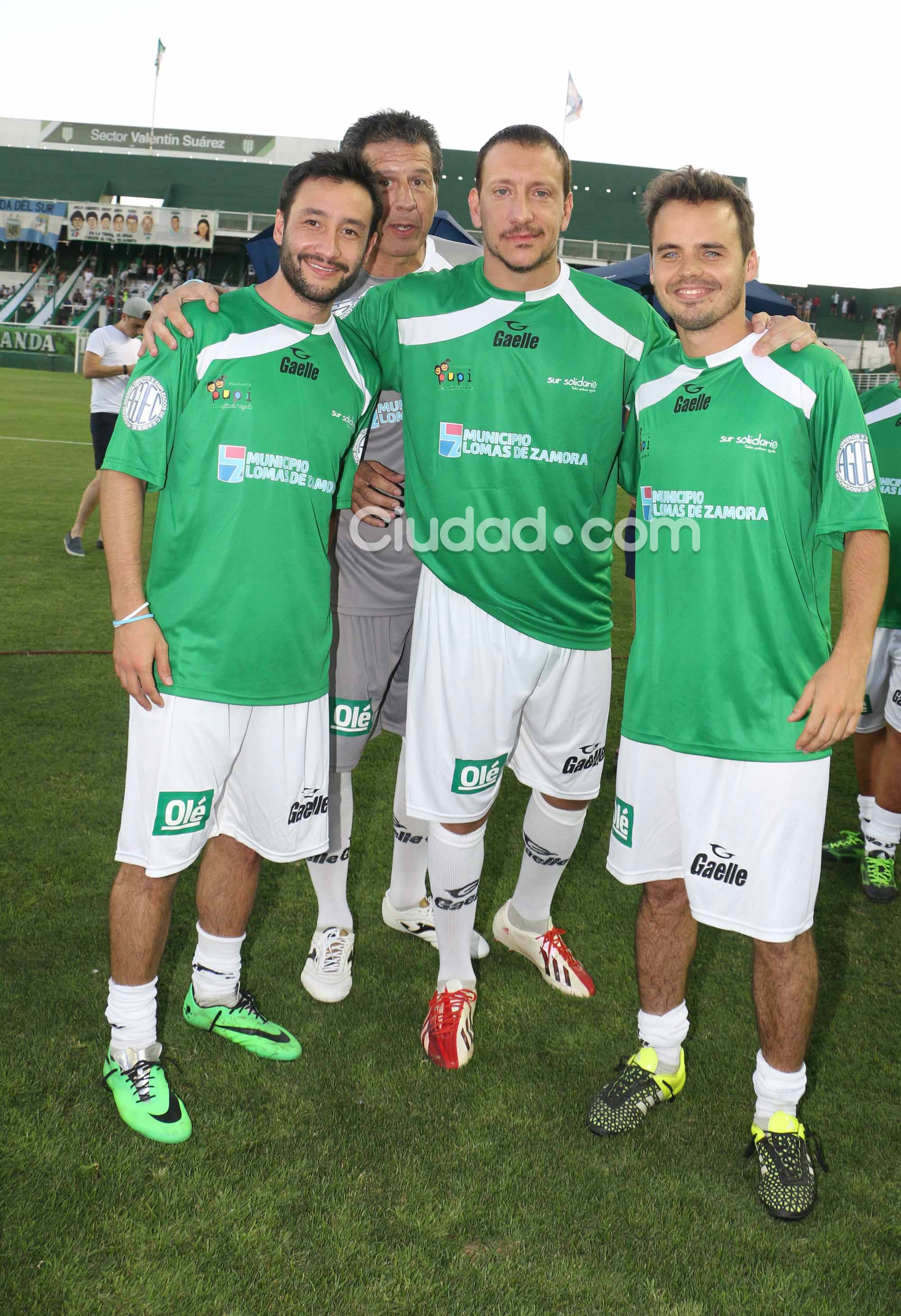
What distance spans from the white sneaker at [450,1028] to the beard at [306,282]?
2122 millimetres

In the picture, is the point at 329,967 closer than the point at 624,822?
No

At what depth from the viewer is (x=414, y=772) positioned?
3.24 metres

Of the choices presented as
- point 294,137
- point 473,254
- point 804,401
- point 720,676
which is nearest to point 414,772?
point 720,676

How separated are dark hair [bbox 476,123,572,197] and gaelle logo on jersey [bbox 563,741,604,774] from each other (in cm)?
169

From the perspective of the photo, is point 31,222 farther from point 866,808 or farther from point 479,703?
point 479,703

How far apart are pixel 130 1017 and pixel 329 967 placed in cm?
78

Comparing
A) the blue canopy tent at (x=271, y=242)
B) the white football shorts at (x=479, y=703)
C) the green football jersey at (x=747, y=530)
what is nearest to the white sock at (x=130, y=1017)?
the white football shorts at (x=479, y=703)

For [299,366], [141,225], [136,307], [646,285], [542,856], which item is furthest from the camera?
[141,225]

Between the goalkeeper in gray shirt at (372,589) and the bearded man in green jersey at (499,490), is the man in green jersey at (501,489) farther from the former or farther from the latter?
the goalkeeper in gray shirt at (372,589)

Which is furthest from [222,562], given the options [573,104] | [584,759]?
[573,104]

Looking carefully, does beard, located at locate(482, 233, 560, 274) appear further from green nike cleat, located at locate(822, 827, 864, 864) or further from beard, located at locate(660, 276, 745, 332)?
green nike cleat, located at locate(822, 827, 864, 864)

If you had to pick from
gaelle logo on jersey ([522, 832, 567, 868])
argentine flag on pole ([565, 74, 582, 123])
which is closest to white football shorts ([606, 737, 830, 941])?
gaelle logo on jersey ([522, 832, 567, 868])

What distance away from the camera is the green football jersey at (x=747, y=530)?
2.54 metres

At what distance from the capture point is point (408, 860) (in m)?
3.94
